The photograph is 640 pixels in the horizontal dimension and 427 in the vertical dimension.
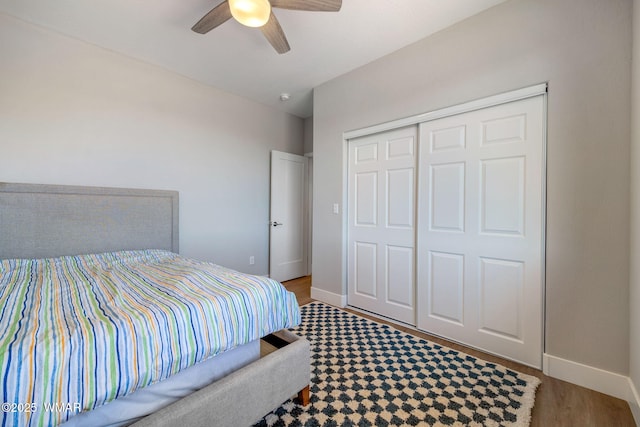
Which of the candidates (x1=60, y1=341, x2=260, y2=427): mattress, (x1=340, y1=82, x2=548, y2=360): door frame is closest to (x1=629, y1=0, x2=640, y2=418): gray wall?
(x1=340, y1=82, x2=548, y2=360): door frame

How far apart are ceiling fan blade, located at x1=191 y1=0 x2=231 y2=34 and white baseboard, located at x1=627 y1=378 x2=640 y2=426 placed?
3.13 meters

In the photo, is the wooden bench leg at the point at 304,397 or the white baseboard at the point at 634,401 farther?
the wooden bench leg at the point at 304,397

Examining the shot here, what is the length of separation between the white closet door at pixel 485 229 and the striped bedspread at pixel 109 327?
4.54 ft

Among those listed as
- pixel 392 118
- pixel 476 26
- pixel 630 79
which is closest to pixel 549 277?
pixel 630 79

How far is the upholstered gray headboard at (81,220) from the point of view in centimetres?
198

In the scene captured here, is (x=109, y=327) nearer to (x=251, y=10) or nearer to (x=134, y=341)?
(x=134, y=341)

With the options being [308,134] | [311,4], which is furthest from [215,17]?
[308,134]

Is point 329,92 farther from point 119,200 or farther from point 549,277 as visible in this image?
point 549,277

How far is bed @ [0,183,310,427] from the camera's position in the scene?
78 cm

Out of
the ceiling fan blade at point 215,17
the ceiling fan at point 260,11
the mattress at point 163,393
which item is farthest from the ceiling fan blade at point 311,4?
the mattress at point 163,393

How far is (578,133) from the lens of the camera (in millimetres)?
1580

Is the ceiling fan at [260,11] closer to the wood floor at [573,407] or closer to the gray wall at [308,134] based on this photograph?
the gray wall at [308,134]

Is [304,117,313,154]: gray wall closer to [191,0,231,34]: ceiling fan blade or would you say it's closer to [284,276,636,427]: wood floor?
[191,0,231,34]: ceiling fan blade

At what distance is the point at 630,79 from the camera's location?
1.44 metres
